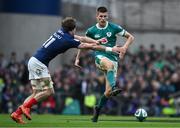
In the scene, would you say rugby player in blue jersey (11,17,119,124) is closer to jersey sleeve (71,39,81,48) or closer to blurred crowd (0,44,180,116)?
jersey sleeve (71,39,81,48)

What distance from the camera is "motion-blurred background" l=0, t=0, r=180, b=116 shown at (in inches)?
1243

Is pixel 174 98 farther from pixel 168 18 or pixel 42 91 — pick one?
pixel 42 91

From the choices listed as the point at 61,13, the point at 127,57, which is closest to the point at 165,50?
the point at 127,57

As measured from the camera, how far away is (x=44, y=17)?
121 ft

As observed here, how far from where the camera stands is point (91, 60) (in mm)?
33906

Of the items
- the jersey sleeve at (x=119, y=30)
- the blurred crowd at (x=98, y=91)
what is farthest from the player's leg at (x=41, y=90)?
the blurred crowd at (x=98, y=91)

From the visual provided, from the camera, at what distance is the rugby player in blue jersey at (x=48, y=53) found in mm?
19703

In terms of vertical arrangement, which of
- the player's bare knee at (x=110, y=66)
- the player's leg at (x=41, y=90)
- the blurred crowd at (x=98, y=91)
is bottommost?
the blurred crowd at (x=98, y=91)

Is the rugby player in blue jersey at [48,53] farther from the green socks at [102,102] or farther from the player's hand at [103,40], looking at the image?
the green socks at [102,102]

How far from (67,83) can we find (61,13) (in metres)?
6.70

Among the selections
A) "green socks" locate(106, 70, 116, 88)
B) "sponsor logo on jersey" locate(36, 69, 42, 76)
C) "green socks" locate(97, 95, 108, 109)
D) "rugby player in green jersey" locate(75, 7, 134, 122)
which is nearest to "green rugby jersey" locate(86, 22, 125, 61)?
"rugby player in green jersey" locate(75, 7, 134, 122)

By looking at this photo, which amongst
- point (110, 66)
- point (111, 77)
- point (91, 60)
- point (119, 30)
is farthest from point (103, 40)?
point (91, 60)

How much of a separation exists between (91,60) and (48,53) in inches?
545

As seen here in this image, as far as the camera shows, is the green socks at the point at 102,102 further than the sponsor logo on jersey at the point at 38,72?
Yes
